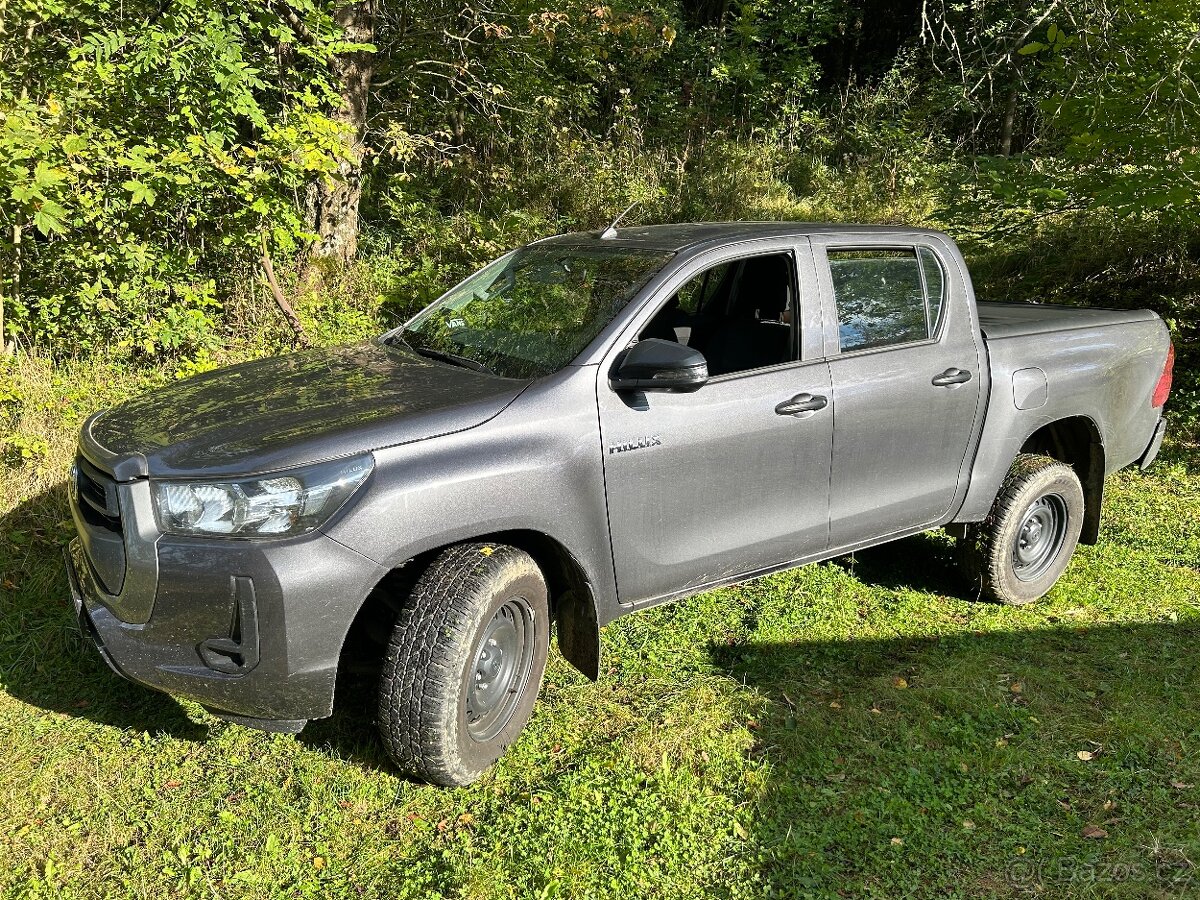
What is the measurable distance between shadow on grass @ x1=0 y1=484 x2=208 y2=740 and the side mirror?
81.6 inches

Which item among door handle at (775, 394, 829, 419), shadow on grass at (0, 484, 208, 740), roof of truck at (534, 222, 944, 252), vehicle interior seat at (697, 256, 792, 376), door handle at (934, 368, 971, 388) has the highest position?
roof of truck at (534, 222, 944, 252)

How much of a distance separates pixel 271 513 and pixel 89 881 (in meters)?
1.24

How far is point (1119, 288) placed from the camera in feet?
29.4

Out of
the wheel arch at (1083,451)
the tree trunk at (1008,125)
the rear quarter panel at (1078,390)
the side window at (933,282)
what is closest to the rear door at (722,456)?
the side window at (933,282)

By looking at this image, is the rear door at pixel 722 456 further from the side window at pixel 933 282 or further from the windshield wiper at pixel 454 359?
the side window at pixel 933 282

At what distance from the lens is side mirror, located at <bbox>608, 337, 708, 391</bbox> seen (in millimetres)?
3248

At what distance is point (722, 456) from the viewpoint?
361cm

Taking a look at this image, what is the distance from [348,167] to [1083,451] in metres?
6.54

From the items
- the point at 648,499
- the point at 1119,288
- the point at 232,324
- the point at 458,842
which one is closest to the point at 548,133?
the point at 232,324

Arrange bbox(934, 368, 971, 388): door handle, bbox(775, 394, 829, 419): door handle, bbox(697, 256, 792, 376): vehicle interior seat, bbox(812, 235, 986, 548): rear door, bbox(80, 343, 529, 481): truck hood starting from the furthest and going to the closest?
bbox(934, 368, 971, 388): door handle
bbox(697, 256, 792, 376): vehicle interior seat
bbox(812, 235, 986, 548): rear door
bbox(775, 394, 829, 419): door handle
bbox(80, 343, 529, 481): truck hood

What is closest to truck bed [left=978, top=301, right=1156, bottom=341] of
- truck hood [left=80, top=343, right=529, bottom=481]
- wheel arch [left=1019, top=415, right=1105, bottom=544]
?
wheel arch [left=1019, top=415, right=1105, bottom=544]

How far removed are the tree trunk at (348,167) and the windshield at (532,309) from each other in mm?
4728

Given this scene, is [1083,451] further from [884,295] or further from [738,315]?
[738,315]

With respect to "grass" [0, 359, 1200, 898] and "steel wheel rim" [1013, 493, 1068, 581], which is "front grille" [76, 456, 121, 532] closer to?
"grass" [0, 359, 1200, 898]
